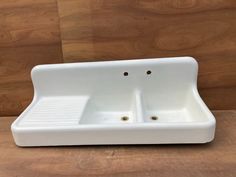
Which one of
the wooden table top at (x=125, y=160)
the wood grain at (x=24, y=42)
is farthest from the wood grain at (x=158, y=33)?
the wooden table top at (x=125, y=160)

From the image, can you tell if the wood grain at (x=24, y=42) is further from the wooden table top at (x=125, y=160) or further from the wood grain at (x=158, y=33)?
the wooden table top at (x=125, y=160)

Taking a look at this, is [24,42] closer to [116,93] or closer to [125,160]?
[116,93]

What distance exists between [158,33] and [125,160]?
38cm

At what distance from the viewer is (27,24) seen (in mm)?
706

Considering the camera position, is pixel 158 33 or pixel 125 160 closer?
pixel 125 160

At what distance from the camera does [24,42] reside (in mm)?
722

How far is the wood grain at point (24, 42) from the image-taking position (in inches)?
27.2

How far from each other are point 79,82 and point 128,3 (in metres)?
0.28

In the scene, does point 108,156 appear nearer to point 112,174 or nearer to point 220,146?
point 112,174

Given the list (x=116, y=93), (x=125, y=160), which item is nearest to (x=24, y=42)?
(x=116, y=93)

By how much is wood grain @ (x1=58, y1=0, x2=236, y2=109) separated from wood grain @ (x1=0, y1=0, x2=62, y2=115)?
4 cm

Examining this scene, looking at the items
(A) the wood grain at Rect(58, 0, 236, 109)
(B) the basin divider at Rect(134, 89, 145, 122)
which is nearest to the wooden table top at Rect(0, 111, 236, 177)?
(B) the basin divider at Rect(134, 89, 145, 122)

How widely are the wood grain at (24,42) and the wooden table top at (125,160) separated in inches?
9.7

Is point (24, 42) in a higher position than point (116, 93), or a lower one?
higher
